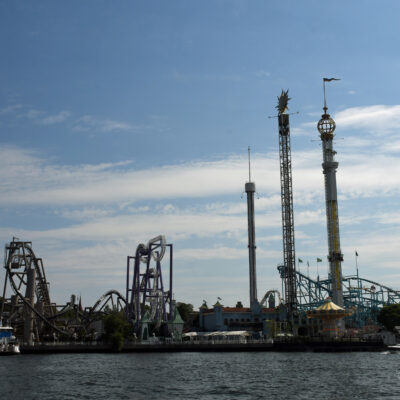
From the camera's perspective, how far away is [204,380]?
63.5m

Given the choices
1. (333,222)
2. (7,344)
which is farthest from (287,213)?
(7,344)

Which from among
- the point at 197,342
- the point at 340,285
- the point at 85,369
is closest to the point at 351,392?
the point at 85,369

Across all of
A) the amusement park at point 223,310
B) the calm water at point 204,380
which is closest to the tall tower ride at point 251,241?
the amusement park at point 223,310

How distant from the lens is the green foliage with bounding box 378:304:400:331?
139 m

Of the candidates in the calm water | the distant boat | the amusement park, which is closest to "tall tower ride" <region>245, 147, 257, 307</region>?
the amusement park

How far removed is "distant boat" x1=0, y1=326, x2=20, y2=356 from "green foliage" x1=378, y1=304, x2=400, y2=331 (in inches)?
3248

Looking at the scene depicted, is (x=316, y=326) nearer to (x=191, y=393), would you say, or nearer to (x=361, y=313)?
(x=361, y=313)

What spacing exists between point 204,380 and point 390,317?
88.7 metres

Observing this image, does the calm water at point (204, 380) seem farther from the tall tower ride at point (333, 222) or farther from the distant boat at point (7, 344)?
the tall tower ride at point (333, 222)

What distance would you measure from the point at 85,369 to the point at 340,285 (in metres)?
84.9

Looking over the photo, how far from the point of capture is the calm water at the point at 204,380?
5303 cm

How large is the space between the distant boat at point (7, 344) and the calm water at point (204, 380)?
85.4 feet

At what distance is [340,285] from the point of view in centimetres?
14738

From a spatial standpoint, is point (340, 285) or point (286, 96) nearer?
point (340, 285)
